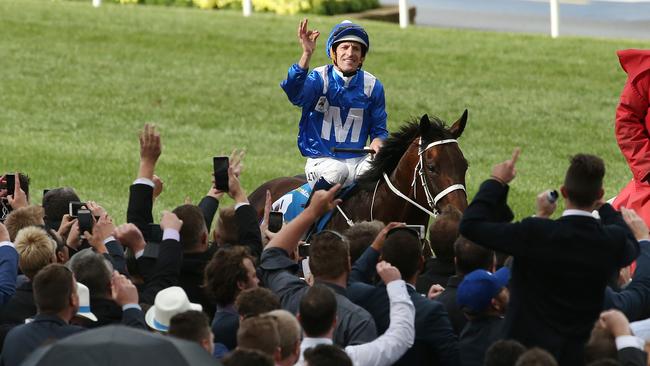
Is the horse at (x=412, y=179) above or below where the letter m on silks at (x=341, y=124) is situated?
below

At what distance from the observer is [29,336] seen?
748cm

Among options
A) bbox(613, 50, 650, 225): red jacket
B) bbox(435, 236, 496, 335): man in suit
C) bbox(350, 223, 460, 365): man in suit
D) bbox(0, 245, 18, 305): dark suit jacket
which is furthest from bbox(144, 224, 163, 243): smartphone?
bbox(613, 50, 650, 225): red jacket

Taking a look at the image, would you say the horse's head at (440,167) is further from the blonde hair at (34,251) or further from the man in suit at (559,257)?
the man in suit at (559,257)

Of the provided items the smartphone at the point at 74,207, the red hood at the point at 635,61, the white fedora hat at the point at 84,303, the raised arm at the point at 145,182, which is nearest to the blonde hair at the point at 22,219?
the smartphone at the point at 74,207

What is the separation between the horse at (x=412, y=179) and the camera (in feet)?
36.8


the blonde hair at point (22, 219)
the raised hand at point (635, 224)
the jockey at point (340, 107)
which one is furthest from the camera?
the jockey at point (340, 107)

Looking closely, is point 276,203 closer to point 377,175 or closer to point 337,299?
point 377,175

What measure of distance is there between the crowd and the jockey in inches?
130

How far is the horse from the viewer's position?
36.8 ft

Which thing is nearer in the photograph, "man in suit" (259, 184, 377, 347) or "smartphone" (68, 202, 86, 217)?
"man in suit" (259, 184, 377, 347)

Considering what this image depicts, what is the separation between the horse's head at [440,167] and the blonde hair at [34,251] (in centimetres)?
324

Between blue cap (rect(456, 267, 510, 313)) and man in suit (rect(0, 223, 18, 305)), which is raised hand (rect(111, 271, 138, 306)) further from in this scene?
blue cap (rect(456, 267, 510, 313))

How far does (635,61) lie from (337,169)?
7.65 ft

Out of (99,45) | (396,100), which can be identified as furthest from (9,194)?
(99,45)
